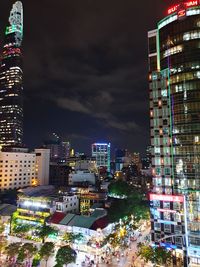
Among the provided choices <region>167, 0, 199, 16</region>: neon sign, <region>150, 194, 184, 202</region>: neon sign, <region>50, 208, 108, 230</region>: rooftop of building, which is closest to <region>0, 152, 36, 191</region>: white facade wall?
<region>50, 208, 108, 230</region>: rooftop of building

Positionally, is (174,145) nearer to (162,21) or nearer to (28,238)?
(162,21)

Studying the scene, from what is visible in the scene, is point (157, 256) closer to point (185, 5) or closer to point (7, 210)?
point (7, 210)

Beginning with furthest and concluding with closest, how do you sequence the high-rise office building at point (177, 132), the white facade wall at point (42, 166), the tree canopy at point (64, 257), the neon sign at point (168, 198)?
the white facade wall at point (42, 166) → the neon sign at point (168, 198) → the high-rise office building at point (177, 132) → the tree canopy at point (64, 257)

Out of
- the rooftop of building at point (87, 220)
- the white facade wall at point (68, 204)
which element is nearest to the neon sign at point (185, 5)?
the rooftop of building at point (87, 220)

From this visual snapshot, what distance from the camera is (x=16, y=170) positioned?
12900cm

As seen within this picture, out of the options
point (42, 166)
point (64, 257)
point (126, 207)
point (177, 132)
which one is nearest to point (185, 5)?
point (177, 132)

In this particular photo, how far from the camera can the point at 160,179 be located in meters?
62.8

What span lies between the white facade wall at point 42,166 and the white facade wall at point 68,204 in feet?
207

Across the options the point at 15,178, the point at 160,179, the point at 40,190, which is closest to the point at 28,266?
the point at 160,179

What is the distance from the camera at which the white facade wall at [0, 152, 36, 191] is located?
123831mm

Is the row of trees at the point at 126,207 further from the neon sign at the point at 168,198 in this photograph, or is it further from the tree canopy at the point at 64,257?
the tree canopy at the point at 64,257

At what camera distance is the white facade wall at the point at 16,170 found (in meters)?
124

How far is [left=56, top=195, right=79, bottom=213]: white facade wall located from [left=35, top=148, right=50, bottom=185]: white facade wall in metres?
63.1

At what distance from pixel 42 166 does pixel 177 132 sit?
319 feet
